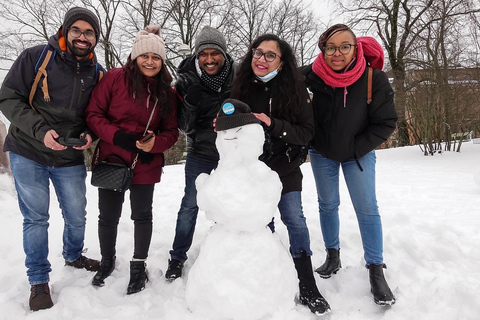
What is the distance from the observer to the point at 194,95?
2.40 meters

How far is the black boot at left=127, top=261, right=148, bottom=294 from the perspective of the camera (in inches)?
93.4

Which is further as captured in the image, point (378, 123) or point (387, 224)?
point (387, 224)

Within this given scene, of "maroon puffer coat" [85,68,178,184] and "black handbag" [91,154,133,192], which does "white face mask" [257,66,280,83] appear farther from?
"black handbag" [91,154,133,192]

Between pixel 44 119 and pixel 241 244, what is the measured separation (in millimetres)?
1647

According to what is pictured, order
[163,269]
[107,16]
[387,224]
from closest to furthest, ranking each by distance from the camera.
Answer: [163,269]
[387,224]
[107,16]

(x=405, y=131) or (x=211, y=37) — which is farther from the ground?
(x=211, y=37)

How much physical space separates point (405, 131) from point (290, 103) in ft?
45.7

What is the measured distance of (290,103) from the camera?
2.19 meters

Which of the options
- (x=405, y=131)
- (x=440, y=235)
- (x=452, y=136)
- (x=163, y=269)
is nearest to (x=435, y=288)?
(x=440, y=235)

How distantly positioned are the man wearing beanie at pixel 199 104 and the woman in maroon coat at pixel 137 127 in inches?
6.3

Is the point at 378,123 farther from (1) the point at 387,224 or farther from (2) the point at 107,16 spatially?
(2) the point at 107,16

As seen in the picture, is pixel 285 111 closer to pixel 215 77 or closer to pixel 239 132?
pixel 239 132

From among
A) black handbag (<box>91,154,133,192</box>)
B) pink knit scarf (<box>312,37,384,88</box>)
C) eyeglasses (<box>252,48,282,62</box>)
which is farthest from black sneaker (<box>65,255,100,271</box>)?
pink knit scarf (<box>312,37,384,88</box>)

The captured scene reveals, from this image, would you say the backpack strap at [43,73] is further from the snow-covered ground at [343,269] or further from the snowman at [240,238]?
the snow-covered ground at [343,269]
